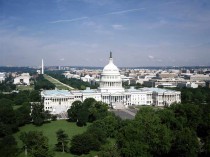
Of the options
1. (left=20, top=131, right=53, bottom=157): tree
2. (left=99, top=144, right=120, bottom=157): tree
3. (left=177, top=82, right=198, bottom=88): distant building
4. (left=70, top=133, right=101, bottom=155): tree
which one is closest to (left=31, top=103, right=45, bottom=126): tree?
(left=20, top=131, right=53, bottom=157): tree

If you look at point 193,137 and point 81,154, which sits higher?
point 193,137

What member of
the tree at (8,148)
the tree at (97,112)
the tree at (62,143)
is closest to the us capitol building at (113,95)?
the tree at (97,112)

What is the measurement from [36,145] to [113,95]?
5354 cm

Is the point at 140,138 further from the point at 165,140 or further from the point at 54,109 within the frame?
the point at 54,109

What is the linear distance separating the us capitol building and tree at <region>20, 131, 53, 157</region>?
43713mm

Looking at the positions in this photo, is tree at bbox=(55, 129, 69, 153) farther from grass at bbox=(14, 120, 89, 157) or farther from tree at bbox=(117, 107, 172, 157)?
tree at bbox=(117, 107, 172, 157)

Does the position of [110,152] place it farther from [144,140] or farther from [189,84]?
[189,84]

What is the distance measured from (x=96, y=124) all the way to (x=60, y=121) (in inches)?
667

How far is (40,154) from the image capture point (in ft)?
119

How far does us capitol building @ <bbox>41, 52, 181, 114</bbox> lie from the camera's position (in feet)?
276

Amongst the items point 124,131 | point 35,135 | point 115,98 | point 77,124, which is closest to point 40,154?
point 35,135

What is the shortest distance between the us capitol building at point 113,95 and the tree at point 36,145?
4371 cm

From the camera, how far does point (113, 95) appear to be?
90.2 meters

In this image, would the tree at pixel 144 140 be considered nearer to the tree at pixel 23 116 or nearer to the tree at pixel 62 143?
the tree at pixel 62 143
